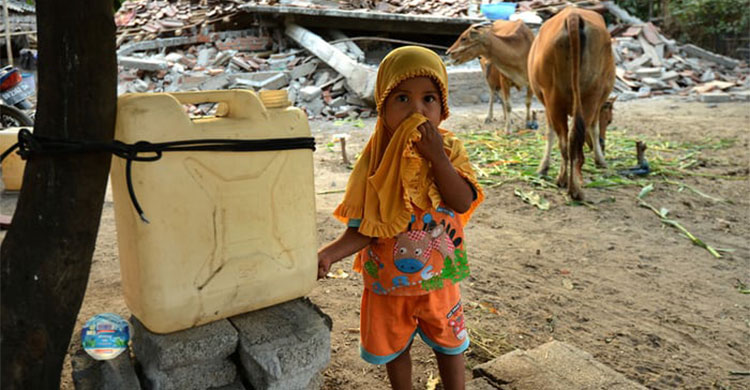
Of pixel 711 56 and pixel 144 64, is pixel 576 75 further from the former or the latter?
pixel 711 56

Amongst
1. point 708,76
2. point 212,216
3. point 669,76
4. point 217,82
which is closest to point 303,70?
point 217,82

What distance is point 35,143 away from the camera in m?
1.36

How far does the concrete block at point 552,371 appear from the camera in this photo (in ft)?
7.24

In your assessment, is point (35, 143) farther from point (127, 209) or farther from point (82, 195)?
point (127, 209)

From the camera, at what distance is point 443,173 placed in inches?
69.3

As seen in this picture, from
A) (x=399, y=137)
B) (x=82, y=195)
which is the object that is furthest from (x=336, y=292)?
(x=82, y=195)

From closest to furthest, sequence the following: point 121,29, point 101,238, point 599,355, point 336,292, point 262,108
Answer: point 262,108, point 599,355, point 336,292, point 101,238, point 121,29

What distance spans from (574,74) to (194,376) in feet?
Result: 15.4

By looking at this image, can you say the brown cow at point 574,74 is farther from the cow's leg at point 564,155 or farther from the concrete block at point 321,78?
the concrete block at point 321,78

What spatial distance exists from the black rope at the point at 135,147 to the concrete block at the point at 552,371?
1.26 m

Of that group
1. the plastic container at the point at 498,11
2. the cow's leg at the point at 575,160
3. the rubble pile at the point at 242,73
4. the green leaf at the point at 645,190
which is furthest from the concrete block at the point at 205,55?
the green leaf at the point at 645,190

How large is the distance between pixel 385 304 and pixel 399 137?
0.57 metres

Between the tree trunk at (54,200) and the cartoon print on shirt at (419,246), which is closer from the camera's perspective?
the tree trunk at (54,200)

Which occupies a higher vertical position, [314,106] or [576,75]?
[576,75]
